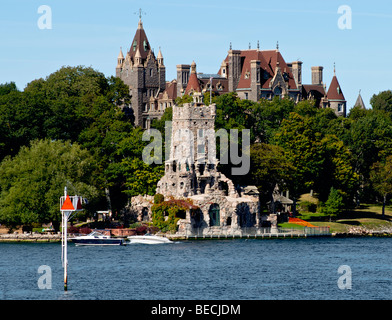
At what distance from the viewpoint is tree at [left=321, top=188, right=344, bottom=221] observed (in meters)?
101

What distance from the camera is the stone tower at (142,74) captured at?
13688 centimetres

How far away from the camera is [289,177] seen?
3873 inches

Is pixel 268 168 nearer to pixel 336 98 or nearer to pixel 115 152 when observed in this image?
pixel 115 152

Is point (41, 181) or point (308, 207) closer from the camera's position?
point (41, 181)

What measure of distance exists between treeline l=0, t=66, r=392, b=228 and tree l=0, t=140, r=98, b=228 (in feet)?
0.30

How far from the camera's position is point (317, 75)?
152 meters

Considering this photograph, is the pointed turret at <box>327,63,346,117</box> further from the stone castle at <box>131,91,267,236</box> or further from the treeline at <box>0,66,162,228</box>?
the stone castle at <box>131,91,267,236</box>

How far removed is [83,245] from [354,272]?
26723 millimetres

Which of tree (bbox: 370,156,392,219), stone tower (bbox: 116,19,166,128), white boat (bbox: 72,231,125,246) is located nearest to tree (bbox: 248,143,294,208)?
tree (bbox: 370,156,392,219)

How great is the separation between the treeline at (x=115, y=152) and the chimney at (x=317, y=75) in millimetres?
32969

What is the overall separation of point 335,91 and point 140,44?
31524 millimetres

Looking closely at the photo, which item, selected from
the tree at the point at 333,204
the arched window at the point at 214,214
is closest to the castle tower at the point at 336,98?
the tree at the point at 333,204

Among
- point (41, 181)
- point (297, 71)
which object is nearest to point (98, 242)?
point (41, 181)

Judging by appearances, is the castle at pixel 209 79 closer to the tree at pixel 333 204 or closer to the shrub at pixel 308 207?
the shrub at pixel 308 207
